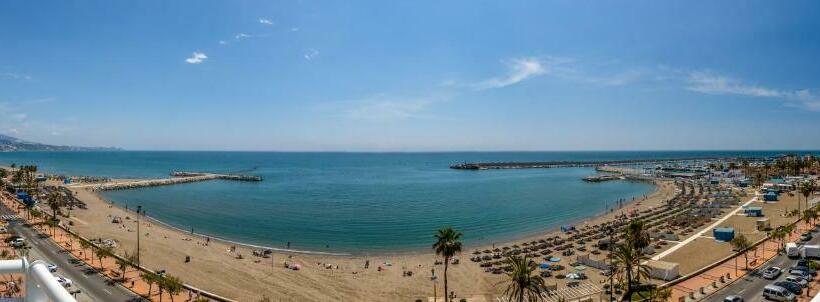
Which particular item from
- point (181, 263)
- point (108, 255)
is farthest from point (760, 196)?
point (108, 255)

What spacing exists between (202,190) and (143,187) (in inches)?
809

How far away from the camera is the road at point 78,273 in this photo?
36.0 metres

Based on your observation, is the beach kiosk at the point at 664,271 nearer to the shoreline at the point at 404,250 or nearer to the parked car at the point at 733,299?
the parked car at the point at 733,299

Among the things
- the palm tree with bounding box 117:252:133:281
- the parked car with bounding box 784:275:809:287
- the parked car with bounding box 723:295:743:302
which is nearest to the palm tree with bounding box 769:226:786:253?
the parked car with bounding box 784:275:809:287

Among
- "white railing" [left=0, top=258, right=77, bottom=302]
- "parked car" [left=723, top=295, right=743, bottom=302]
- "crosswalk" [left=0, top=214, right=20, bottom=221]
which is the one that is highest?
"white railing" [left=0, top=258, right=77, bottom=302]

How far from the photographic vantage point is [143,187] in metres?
132

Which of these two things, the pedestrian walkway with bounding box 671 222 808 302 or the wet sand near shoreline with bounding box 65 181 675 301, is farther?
the wet sand near shoreline with bounding box 65 181 675 301

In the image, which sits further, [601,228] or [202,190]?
[202,190]

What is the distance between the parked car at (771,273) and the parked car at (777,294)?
15.5 ft

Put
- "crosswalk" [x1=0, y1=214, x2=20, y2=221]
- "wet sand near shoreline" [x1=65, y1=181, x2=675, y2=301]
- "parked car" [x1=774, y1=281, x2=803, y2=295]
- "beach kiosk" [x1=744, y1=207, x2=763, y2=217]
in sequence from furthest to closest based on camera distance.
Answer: "beach kiosk" [x1=744, y1=207, x2=763, y2=217]
"crosswalk" [x1=0, y1=214, x2=20, y2=221]
"wet sand near shoreline" [x1=65, y1=181, x2=675, y2=301]
"parked car" [x1=774, y1=281, x2=803, y2=295]

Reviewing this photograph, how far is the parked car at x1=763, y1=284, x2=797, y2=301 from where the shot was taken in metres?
32.8

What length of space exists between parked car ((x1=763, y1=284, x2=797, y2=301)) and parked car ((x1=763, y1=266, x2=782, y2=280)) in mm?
4709

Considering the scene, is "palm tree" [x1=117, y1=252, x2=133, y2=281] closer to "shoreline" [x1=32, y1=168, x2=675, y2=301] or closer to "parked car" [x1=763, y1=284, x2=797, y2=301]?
"shoreline" [x1=32, y1=168, x2=675, y2=301]

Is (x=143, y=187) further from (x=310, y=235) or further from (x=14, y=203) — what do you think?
(x=310, y=235)
